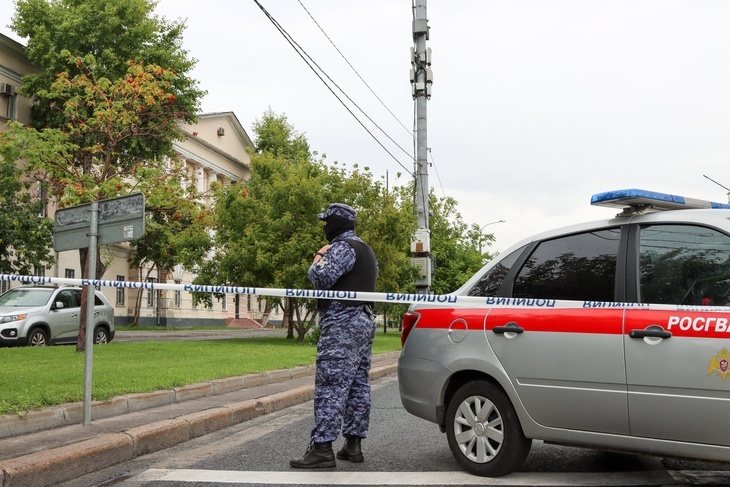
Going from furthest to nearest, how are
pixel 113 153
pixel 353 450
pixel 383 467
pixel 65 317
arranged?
1. pixel 113 153
2. pixel 65 317
3. pixel 353 450
4. pixel 383 467

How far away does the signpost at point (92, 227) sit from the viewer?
6.74 m

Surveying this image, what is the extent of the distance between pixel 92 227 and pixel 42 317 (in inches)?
488

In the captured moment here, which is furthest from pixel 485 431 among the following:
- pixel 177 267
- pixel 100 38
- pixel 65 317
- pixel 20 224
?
pixel 177 267

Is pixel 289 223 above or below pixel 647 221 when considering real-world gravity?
above


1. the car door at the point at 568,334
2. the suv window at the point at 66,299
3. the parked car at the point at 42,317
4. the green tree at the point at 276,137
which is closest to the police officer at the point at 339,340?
the car door at the point at 568,334

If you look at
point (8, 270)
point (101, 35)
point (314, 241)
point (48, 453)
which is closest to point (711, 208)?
point (48, 453)

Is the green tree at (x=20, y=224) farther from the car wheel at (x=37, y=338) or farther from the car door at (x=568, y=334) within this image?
the car door at (x=568, y=334)

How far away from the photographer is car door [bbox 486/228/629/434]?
4520 millimetres

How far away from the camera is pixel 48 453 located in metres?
5.33

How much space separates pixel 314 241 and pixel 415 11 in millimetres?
6614

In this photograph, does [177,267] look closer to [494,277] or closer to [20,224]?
[20,224]

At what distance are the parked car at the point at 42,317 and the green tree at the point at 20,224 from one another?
478 centimetres

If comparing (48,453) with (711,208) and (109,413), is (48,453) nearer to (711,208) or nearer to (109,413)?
(109,413)

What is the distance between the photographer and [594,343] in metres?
4.56
